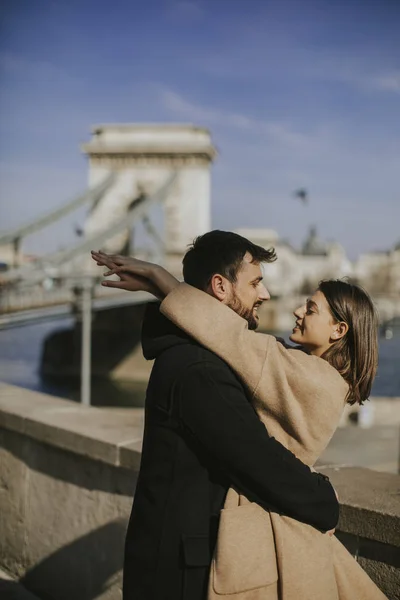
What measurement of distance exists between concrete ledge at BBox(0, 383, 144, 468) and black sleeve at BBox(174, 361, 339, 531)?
0.90 meters

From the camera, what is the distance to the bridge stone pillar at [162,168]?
33.3 m

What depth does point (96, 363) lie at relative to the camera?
91.4 ft

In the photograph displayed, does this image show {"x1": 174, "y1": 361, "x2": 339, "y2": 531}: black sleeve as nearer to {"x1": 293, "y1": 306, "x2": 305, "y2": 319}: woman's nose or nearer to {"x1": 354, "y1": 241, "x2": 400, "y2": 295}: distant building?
{"x1": 293, "y1": 306, "x2": 305, "y2": 319}: woman's nose

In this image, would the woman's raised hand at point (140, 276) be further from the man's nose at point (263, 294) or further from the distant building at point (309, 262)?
the distant building at point (309, 262)

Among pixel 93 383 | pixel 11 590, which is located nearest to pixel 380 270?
pixel 93 383

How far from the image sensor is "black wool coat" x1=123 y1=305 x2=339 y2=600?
110 centimetres

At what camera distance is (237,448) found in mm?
1100

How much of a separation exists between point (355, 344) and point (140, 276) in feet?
1.29

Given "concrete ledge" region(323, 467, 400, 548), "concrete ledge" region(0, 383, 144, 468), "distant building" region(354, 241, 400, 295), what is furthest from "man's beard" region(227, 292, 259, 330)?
"distant building" region(354, 241, 400, 295)

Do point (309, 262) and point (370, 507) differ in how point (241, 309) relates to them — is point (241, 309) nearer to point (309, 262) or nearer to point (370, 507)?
point (370, 507)

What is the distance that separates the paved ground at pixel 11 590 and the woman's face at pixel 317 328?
1.58 metres

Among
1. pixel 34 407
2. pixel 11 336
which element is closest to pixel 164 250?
pixel 11 336

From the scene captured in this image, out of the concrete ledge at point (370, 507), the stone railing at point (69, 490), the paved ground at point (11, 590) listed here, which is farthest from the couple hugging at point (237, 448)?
the paved ground at point (11, 590)

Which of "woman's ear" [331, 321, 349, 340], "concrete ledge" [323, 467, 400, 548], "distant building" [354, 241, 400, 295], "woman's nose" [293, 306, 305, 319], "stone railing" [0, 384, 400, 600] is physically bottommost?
"distant building" [354, 241, 400, 295]
